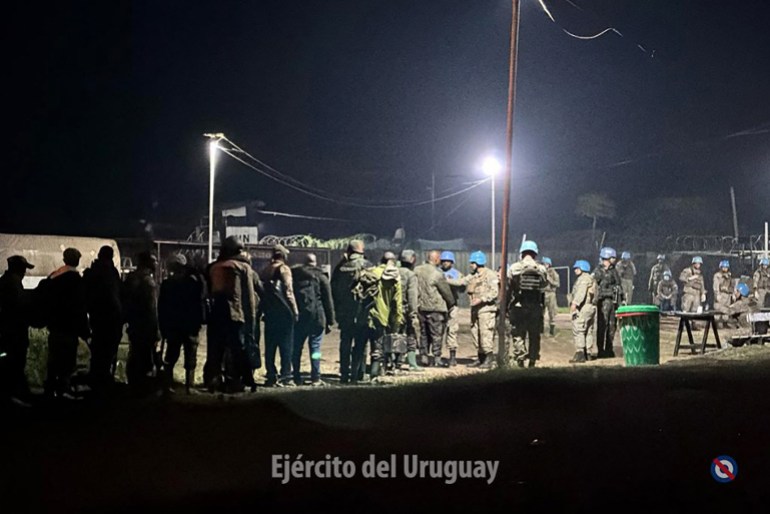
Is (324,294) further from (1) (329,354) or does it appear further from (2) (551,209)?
(2) (551,209)

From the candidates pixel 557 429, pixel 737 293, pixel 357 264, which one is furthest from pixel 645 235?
pixel 557 429

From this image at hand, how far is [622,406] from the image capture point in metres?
8.73

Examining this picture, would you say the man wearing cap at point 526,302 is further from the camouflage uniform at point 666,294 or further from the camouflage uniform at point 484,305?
the camouflage uniform at point 666,294

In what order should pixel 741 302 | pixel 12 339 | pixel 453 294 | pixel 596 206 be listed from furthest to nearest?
pixel 596 206
pixel 741 302
pixel 453 294
pixel 12 339

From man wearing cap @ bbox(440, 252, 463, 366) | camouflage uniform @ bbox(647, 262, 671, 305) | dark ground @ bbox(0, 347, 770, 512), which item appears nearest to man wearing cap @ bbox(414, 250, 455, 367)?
man wearing cap @ bbox(440, 252, 463, 366)

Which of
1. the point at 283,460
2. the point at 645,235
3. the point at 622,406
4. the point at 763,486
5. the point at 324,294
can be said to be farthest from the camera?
the point at 645,235

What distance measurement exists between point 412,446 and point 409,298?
7143 millimetres

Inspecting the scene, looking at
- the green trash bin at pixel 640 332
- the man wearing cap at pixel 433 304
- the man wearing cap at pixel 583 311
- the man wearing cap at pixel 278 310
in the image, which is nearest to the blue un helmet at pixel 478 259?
the man wearing cap at pixel 433 304

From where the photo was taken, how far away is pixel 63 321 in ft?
34.2

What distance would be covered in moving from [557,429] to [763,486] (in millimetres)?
1957

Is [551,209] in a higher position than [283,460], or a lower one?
higher

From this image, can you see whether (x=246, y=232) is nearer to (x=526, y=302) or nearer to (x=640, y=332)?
(x=526, y=302)

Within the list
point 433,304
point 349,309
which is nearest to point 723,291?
point 433,304

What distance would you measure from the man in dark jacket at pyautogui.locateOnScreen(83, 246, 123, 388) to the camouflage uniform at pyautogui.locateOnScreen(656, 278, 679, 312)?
61.8ft
